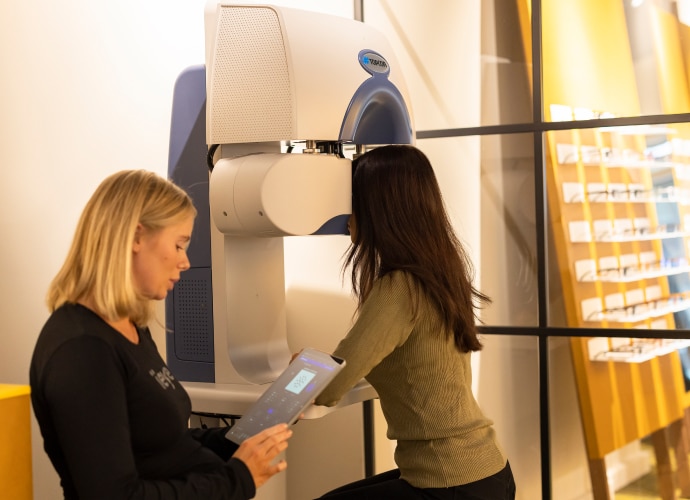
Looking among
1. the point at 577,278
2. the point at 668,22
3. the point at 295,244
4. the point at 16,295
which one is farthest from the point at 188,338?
the point at 668,22

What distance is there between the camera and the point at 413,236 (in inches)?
76.0

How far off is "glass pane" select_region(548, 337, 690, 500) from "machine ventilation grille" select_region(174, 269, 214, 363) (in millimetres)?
1177

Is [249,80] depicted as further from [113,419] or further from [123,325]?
[113,419]

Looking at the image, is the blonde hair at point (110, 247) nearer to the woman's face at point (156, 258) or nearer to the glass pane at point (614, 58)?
the woman's face at point (156, 258)

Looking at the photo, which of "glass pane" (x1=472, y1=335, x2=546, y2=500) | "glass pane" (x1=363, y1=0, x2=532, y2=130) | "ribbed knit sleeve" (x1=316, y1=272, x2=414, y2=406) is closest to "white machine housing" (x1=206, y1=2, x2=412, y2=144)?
"ribbed knit sleeve" (x1=316, y1=272, x2=414, y2=406)

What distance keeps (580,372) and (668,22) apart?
1.13 metres

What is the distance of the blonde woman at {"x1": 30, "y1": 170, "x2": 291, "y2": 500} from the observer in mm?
1304

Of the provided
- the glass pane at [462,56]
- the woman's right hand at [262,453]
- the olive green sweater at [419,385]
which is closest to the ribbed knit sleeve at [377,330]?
the olive green sweater at [419,385]

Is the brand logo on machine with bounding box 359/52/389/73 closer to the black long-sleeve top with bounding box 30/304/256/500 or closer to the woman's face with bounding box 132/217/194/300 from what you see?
the woman's face with bounding box 132/217/194/300

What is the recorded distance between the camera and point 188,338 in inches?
95.7

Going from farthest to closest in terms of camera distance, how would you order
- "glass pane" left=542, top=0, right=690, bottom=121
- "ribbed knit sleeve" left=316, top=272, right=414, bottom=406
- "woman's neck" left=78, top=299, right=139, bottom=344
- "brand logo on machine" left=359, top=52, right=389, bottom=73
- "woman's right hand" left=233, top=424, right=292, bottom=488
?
"glass pane" left=542, top=0, right=690, bottom=121 → "brand logo on machine" left=359, top=52, right=389, bottom=73 → "ribbed knit sleeve" left=316, top=272, right=414, bottom=406 → "woman's right hand" left=233, top=424, right=292, bottom=488 → "woman's neck" left=78, top=299, right=139, bottom=344

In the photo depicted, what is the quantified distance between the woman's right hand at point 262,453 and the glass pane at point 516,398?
61.2 inches

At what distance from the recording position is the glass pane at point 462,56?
296 cm

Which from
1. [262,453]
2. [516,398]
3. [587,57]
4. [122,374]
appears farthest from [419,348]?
[587,57]
